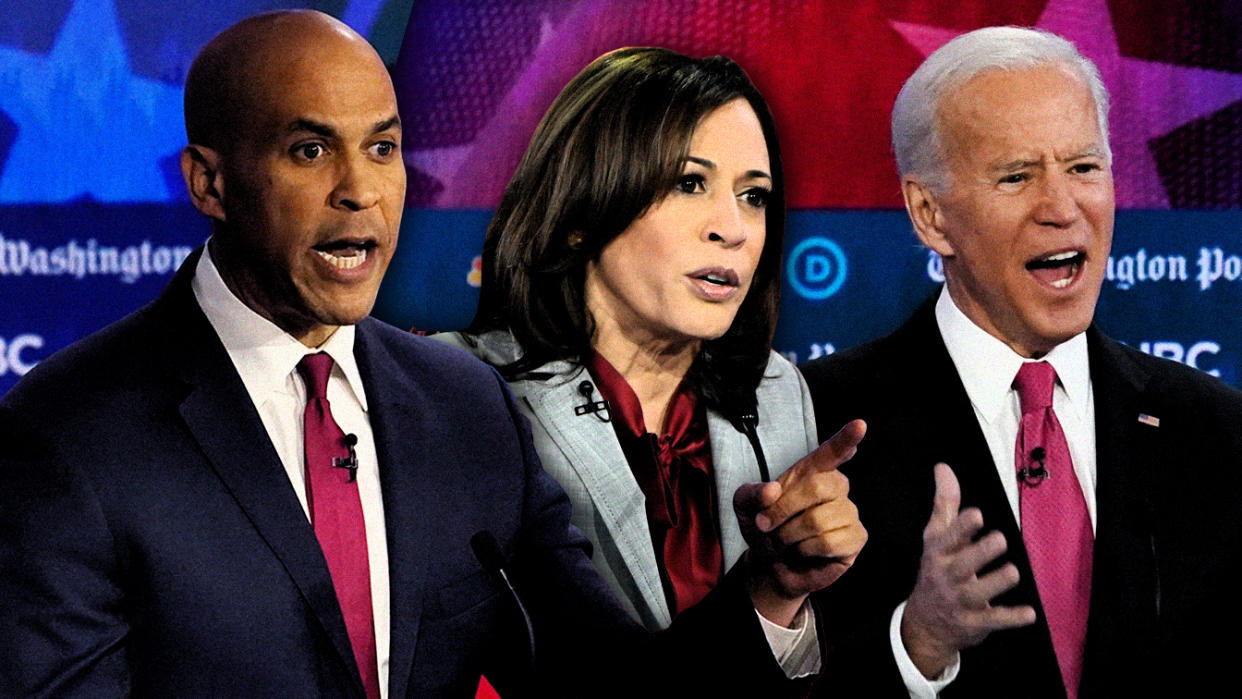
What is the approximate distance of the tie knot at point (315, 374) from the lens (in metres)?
1.87

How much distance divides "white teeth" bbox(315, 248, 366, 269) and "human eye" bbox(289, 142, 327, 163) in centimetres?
12

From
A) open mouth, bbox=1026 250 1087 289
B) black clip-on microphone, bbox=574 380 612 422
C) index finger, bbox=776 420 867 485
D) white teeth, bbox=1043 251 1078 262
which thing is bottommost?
index finger, bbox=776 420 867 485

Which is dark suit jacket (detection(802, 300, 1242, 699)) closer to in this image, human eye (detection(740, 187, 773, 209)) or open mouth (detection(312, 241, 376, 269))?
human eye (detection(740, 187, 773, 209))

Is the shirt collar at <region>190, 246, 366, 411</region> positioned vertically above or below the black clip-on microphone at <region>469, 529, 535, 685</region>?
above

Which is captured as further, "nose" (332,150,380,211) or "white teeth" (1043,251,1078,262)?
"white teeth" (1043,251,1078,262)

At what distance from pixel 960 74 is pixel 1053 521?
836 mm

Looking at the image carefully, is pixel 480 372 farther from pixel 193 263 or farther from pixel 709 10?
pixel 709 10

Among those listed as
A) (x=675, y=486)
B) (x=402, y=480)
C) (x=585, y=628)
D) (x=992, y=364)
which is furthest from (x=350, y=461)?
(x=992, y=364)

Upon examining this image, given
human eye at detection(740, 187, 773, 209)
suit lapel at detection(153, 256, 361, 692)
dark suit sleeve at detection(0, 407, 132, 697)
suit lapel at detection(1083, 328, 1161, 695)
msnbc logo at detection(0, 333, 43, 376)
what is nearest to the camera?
dark suit sleeve at detection(0, 407, 132, 697)

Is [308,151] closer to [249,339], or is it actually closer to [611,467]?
[249,339]

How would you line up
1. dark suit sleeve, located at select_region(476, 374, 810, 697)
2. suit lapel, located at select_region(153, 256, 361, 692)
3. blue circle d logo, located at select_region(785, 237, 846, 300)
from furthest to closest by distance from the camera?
blue circle d logo, located at select_region(785, 237, 846, 300)
dark suit sleeve, located at select_region(476, 374, 810, 697)
suit lapel, located at select_region(153, 256, 361, 692)

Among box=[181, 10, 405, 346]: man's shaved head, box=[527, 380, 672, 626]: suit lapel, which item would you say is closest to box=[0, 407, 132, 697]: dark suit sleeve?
box=[181, 10, 405, 346]: man's shaved head

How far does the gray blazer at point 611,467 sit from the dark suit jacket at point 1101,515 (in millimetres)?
178

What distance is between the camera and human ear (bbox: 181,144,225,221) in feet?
5.98
